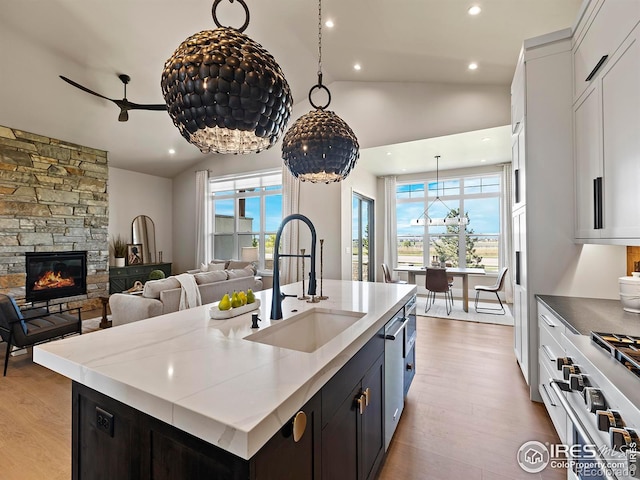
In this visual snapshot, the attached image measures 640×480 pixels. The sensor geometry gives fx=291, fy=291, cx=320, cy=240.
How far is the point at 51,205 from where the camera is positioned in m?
5.07

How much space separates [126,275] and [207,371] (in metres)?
6.84

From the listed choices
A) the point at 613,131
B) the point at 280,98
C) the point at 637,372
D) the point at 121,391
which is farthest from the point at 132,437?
the point at 613,131

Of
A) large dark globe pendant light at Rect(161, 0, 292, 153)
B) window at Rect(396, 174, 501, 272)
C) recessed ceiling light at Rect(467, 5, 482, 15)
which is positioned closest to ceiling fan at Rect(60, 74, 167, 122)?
large dark globe pendant light at Rect(161, 0, 292, 153)

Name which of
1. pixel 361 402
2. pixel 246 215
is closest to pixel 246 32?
pixel 246 215

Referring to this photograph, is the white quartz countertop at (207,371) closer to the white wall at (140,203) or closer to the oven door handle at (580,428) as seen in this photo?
the oven door handle at (580,428)

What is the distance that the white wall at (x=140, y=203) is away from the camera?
6.80 m

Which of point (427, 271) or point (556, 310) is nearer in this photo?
point (556, 310)

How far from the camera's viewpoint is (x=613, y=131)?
172cm

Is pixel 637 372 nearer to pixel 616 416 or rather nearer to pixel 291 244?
pixel 616 416

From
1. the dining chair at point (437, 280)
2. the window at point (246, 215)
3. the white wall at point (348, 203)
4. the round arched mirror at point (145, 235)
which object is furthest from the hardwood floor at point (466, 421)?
the round arched mirror at point (145, 235)

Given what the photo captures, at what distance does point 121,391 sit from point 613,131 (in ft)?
8.82

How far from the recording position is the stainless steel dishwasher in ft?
5.70

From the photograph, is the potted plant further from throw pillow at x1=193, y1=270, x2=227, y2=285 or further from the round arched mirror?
throw pillow at x1=193, y1=270, x2=227, y2=285

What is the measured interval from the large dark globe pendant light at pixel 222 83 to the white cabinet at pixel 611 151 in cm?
183
